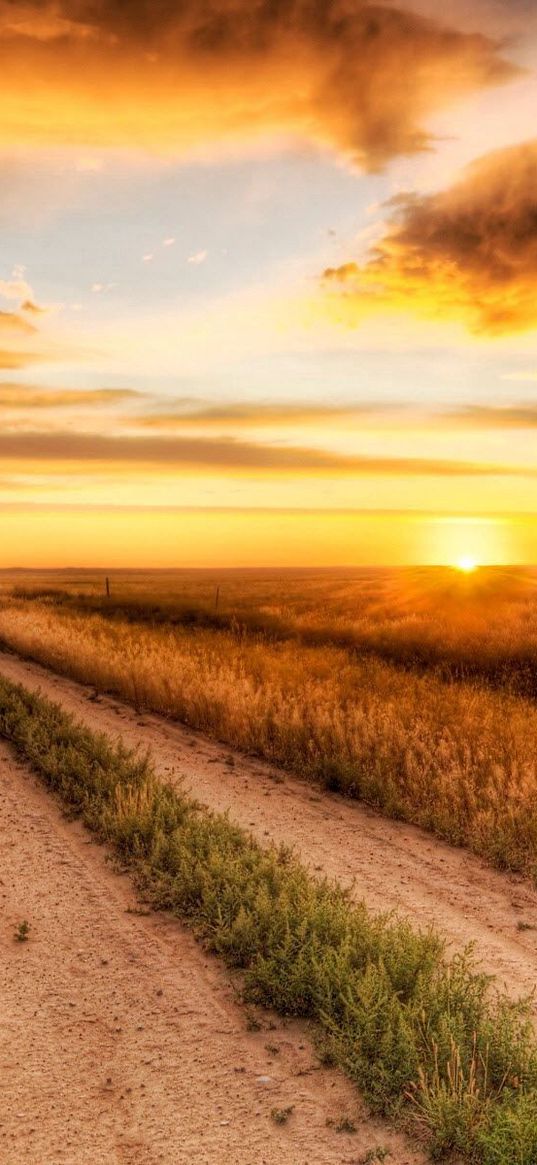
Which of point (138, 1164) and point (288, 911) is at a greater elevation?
point (288, 911)

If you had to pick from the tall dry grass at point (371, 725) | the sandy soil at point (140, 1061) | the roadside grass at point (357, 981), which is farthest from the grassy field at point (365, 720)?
the sandy soil at point (140, 1061)

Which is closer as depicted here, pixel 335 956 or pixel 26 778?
pixel 335 956

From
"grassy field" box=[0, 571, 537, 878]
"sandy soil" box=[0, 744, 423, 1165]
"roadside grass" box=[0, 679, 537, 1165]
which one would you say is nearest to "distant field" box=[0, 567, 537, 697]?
"grassy field" box=[0, 571, 537, 878]

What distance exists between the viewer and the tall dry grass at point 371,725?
8969 mm

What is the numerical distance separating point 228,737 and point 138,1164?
8668 millimetres

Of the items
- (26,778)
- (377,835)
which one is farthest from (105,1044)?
(26,778)

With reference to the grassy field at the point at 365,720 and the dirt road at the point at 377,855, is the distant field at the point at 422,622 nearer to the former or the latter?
the grassy field at the point at 365,720

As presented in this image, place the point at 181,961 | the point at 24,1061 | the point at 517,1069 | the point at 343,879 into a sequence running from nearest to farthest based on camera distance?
the point at 517,1069 < the point at 24,1061 < the point at 181,961 < the point at 343,879

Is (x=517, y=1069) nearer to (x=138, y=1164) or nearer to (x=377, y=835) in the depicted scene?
(x=138, y=1164)

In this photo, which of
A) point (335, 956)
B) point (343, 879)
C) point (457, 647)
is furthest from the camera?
point (457, 647)

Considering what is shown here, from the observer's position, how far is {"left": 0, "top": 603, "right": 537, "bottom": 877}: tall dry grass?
8969 millimetres

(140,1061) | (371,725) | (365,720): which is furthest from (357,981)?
(365,720)

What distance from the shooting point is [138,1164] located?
4.02 meters

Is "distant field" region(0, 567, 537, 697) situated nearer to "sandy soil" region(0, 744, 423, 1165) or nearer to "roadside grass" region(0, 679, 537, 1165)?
"roadside grass" region(0, 679, 537, 1165)
